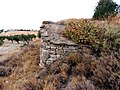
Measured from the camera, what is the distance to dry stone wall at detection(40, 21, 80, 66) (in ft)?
44.5

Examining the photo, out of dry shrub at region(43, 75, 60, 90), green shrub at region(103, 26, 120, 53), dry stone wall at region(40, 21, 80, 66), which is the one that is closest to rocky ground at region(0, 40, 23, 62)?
dry stone wall at region(40, 21, 80, 66)

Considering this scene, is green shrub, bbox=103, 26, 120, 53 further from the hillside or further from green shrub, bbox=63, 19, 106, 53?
green shrub, bbox=63, 19, 106, 53

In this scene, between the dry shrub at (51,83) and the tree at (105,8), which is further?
the tree at (105,8)

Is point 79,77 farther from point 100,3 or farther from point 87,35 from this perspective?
point 100,3

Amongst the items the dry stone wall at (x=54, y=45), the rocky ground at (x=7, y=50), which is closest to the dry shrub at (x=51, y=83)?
the dry stone wall at (x=54, y=45)

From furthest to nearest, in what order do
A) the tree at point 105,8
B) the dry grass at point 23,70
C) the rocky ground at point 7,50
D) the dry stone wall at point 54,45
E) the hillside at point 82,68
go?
1. the rocky ground at point 7,50
2. the tree at point 105,8
3. the dry stone wall at point 54,45
4. the dry grass at point 23,70
5. the hillside at point 82,68

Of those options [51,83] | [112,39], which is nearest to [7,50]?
[112,39]

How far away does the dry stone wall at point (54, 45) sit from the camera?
13.6 m

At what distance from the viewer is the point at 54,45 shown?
1387 centimetres

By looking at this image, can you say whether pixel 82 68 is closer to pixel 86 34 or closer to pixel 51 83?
pixel 51 83

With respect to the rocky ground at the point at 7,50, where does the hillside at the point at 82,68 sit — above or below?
above

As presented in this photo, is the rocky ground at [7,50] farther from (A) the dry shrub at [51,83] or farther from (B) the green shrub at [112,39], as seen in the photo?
(B) the green shrub at [112,39]

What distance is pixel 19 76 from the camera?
15.1 metres

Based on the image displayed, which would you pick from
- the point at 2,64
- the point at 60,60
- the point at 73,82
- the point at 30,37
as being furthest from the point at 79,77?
the point at 30,37
